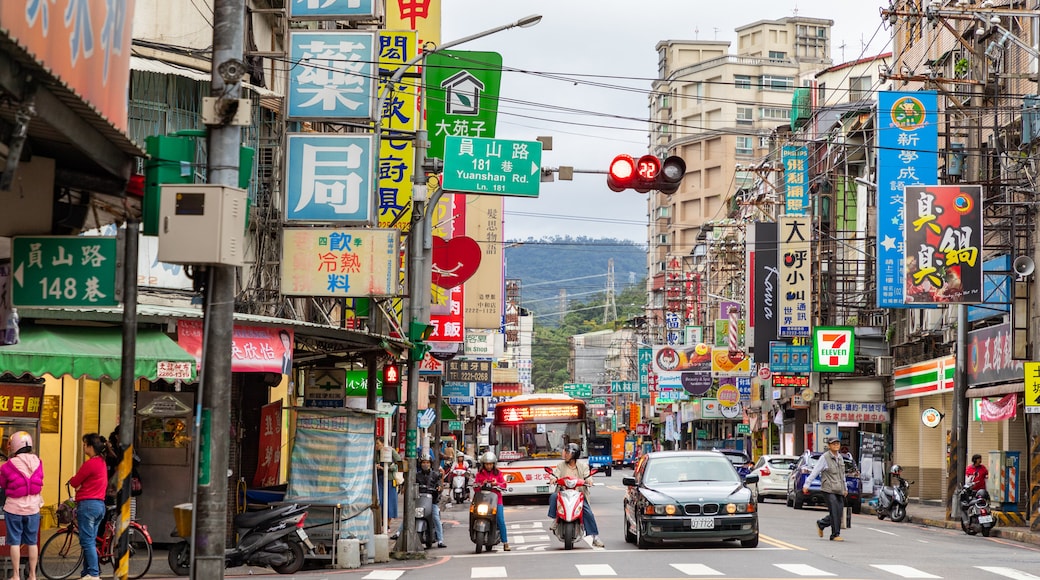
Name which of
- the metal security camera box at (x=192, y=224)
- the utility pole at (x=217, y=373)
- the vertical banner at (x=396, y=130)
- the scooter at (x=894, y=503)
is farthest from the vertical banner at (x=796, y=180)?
the metal security camera box at (x=192, y=224)

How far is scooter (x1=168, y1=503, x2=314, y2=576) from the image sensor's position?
65.7ft

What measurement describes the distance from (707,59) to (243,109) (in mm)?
120606

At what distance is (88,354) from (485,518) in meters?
8.33

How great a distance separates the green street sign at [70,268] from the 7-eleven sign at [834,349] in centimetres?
4171

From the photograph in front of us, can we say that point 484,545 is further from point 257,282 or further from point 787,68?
point 787,68

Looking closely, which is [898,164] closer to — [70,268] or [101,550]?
[101,550]

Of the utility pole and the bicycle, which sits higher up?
the utility pole

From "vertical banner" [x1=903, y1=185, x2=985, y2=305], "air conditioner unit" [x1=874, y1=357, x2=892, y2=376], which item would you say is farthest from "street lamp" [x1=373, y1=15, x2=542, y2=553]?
"air conditioner unit" [x1=874, y1=357, x2=892, y2=376]

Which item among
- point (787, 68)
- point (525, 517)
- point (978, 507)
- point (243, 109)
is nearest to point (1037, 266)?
point (978, 507)

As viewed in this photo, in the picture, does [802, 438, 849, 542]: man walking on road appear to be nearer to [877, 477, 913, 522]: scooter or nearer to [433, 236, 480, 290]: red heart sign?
[433, 236, 480, 290]: red heart sign

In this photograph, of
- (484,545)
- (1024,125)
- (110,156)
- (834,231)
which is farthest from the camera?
(834,231)

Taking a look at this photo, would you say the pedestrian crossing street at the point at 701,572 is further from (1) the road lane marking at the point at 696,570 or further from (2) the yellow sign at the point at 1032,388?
(2) the yellow sign at the point at 1032,388

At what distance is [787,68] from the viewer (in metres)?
123

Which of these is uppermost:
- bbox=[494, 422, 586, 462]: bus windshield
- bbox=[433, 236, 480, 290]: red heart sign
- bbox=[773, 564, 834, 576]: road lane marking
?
bbox=[433, 236, 480, 290]: red heart sign
